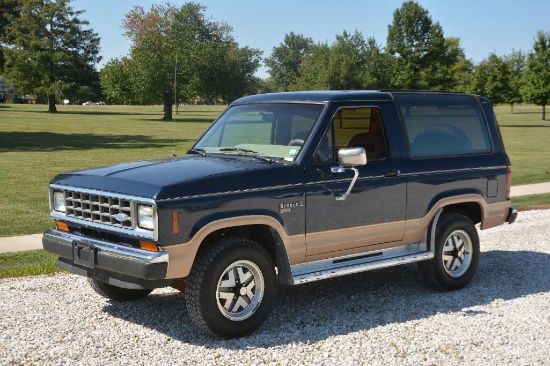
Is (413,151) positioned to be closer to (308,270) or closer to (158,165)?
(308,270)

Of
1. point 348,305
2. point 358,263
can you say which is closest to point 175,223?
point 358,263

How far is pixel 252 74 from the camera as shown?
86625 mm

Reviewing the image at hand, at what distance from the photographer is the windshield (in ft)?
20.9

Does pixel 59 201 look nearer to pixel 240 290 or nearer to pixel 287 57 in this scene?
pixel 240 290

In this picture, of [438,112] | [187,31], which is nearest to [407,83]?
[187,31]

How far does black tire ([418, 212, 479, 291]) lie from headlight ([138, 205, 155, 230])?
314 cm

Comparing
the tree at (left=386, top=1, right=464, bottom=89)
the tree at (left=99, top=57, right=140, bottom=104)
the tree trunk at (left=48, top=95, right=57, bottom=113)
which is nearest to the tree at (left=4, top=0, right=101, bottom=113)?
the tree trunk at (left=48, top=95, right=57, bottom=113)

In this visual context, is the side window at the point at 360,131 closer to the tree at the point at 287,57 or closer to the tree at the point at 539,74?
the tree at the point at 539,74

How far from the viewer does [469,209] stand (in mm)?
7762

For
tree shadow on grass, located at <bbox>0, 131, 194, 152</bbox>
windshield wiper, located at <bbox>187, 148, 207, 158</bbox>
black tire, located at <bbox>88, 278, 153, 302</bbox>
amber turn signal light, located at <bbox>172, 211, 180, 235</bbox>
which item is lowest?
tree shadow on grass, located at <bbox>0, 131, 194, 152</bbox>

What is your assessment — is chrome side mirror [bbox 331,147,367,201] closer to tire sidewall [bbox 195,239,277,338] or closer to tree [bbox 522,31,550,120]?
tire sidewall [bbox 195,239,277,338]

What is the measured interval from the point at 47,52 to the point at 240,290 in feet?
256

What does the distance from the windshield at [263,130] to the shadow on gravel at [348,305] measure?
1499 millimetres

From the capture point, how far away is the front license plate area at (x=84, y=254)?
5609 mm
